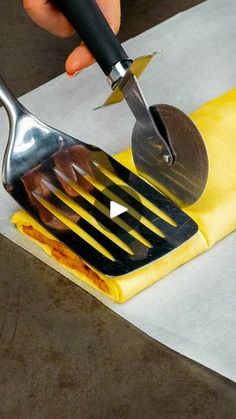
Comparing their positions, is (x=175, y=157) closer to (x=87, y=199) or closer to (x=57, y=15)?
(x=87, y=199)

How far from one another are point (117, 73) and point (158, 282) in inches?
12.4

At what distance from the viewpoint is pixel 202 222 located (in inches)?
53.7

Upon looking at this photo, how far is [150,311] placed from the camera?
129 centimetres

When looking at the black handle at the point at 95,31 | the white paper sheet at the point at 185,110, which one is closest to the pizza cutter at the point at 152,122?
the black handle at the point at 95,31

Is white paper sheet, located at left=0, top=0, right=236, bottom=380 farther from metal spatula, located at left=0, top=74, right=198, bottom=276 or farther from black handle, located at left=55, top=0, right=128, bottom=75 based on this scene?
black handle, located at left=55, top=0, right=128, bottom=75

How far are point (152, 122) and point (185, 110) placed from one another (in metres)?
0.40

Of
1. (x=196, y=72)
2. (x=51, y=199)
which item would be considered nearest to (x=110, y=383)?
(x=51, y=199)

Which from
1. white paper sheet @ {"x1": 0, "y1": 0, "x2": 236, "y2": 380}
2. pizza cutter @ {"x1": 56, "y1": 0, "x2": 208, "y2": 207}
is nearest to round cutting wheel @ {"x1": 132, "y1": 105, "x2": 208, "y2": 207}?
pizza cutter @ {"x1": 56, "y1": 0, "x2": 208, "y2": 207}

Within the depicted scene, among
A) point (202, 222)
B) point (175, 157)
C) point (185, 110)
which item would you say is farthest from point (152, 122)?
point (185, 110)

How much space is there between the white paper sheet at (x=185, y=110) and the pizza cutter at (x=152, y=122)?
13cm

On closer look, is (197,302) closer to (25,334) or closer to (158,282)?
(158,282)

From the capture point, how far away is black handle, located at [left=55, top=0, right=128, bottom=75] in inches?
51.6

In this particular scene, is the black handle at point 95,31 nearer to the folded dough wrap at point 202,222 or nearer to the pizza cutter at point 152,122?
the pizza cutter at point 152,122

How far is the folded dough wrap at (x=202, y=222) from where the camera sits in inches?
51.3
